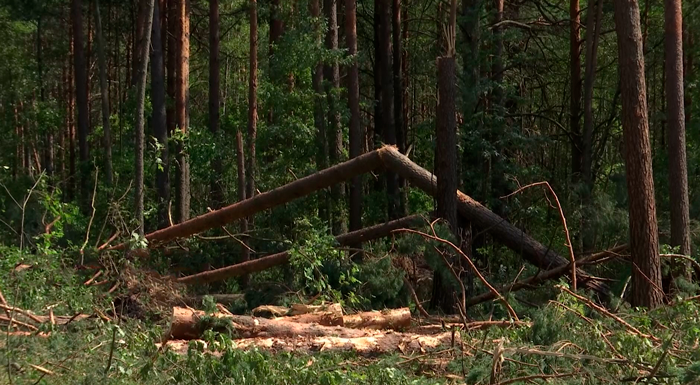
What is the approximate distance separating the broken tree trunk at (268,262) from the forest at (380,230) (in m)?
0.04

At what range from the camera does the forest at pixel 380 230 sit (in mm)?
7512

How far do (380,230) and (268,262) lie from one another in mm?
1893

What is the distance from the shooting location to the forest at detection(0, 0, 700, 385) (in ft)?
24.6

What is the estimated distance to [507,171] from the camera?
17.9 meters

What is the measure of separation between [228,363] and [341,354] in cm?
199

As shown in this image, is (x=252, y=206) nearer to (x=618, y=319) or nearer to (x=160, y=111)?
(x=160, y=111)

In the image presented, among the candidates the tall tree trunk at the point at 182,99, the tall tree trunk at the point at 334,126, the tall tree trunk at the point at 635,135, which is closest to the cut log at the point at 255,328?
the tall tree trunk at the point at 635,135

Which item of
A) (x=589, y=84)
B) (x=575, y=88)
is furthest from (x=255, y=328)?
(x=575, y=88)

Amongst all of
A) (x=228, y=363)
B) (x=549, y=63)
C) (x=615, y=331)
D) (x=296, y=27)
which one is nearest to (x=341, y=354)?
(x=228, y=363)

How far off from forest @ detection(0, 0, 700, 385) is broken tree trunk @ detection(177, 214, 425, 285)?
0.04 metres

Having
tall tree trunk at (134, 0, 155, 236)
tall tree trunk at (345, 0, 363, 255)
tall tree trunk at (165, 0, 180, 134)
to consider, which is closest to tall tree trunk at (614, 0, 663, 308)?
tall tree trunk at (134, 0, 155, 236)

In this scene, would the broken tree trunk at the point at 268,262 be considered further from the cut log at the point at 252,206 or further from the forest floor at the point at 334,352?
the forest floor at the point at 334,352

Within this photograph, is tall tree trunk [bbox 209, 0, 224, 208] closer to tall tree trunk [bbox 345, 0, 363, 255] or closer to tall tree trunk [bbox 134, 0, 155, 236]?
tall tree trunk [bbox 345, 0, 363, 255]

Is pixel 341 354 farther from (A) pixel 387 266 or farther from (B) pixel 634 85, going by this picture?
(B) pixel 634 85
